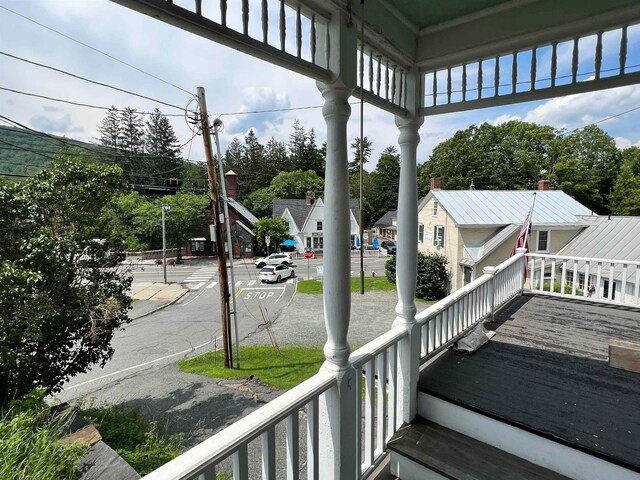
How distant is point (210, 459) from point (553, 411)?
7.02 ft

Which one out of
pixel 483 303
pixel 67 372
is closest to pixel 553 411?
pixel 483 303

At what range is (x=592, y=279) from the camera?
9406 millimetres

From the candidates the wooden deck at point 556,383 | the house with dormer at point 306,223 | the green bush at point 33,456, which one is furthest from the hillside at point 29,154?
the house with dormer at point 306,223

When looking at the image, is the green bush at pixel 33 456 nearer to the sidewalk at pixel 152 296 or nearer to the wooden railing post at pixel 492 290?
the wooden railing post at pixel 492 290

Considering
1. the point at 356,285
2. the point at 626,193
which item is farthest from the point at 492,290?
the point at 626,193

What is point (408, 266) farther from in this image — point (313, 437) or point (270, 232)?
point (270, 232)

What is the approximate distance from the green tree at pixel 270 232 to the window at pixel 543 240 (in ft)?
56.8

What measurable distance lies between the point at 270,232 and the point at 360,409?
2358 cm

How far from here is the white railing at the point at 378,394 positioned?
1.70 m

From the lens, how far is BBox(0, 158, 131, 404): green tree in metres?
4.63

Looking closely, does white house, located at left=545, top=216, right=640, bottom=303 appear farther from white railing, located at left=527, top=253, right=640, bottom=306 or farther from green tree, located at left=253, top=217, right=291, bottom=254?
green tree, located at left=253, top=217, right=291, bottom=254

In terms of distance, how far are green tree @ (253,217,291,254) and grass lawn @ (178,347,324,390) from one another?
1588 cm

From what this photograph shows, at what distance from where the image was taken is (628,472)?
1.60m

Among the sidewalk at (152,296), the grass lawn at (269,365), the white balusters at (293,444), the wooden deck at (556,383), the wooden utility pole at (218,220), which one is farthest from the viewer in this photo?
the sidewalk at (152,296)
